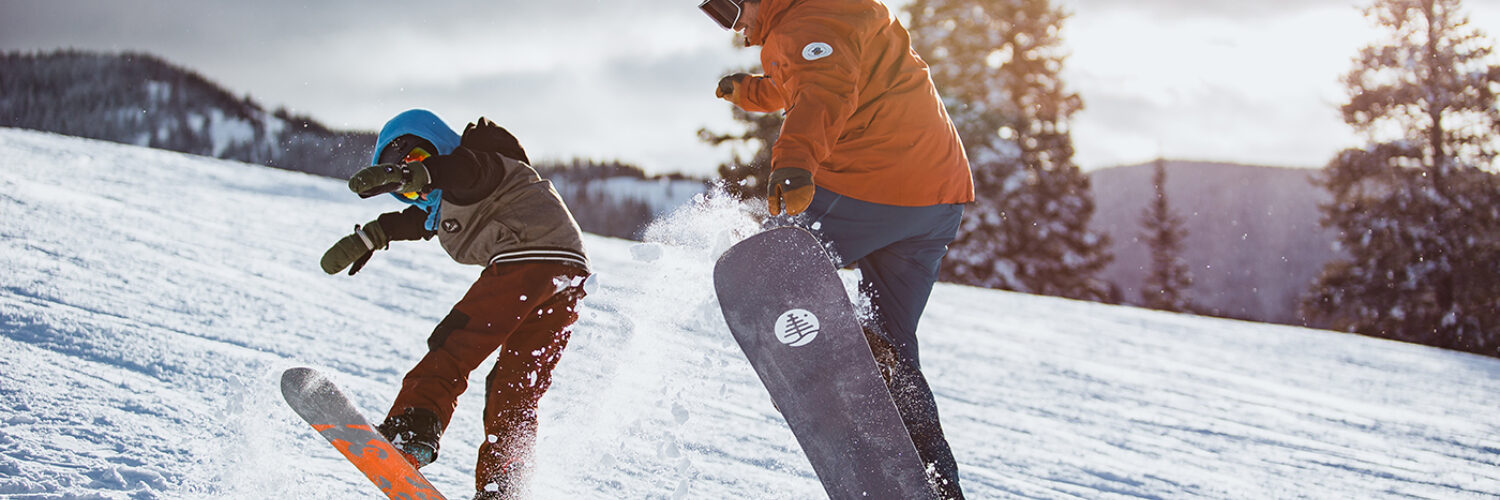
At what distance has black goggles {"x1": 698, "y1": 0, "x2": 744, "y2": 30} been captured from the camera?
88.5 inches

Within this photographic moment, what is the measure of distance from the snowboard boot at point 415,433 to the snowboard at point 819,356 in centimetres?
72

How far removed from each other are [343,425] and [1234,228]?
6214cm

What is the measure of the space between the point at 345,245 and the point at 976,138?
21.2m

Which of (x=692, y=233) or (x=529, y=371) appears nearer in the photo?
(x=529, y=371)

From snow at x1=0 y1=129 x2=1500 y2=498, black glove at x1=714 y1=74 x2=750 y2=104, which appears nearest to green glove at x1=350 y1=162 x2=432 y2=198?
snow at x1=0 y1=129 x2=1500 y2=498

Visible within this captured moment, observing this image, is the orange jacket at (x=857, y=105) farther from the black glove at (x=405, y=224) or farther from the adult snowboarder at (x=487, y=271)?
the black glove at (x=405, y=224)

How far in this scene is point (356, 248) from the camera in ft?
7.57

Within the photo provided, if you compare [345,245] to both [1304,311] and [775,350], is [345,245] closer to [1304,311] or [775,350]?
[775,350]

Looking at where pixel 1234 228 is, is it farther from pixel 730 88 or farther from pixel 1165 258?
pixel 730 88

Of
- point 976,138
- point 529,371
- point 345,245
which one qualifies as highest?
point 976,138

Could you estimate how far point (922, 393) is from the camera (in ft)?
7.44

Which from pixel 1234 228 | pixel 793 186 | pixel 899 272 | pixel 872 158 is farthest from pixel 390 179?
pixel 1234 228

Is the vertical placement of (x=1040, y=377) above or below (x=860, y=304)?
below

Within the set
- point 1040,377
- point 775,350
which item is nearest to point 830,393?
point 775,350
